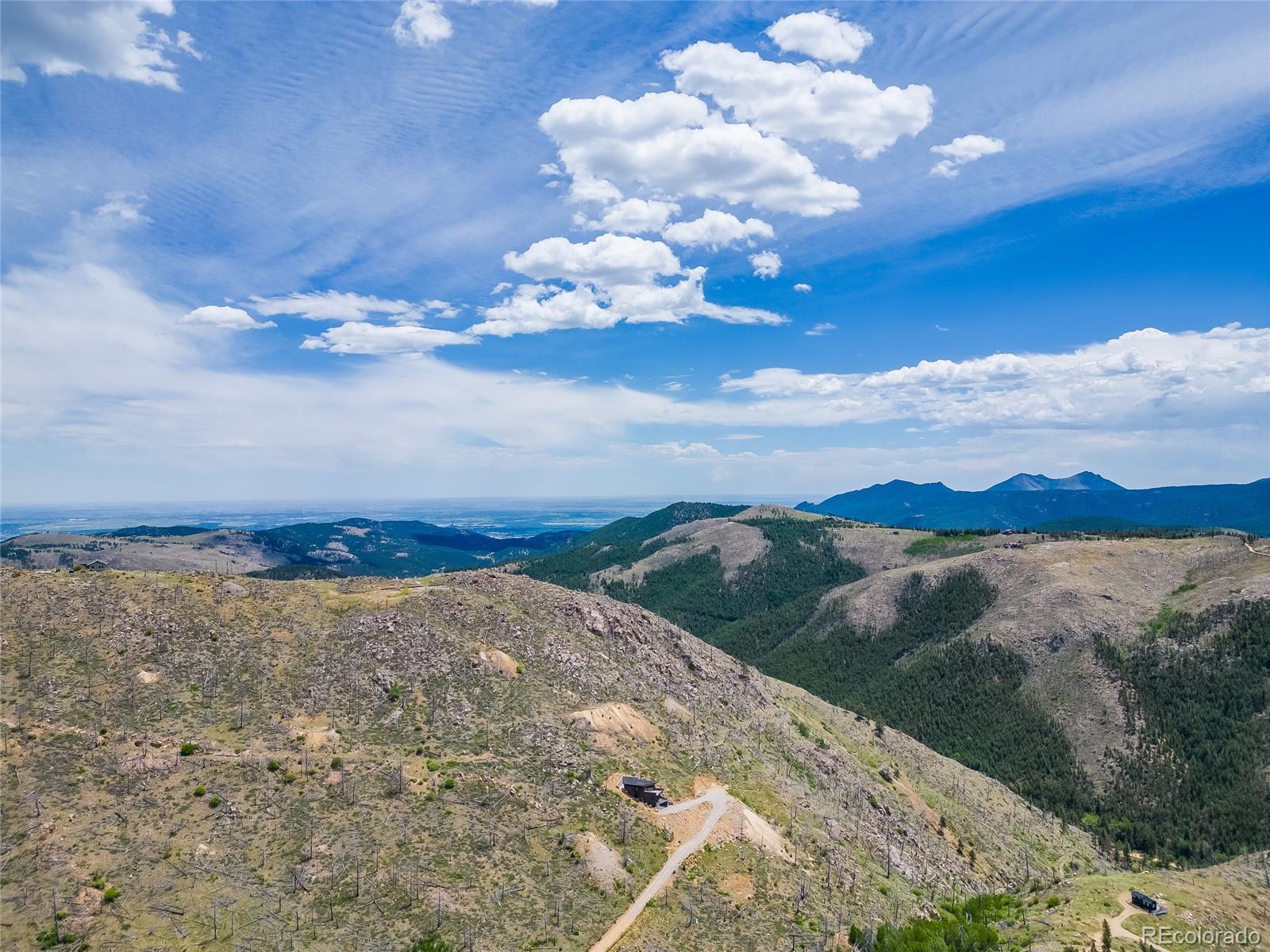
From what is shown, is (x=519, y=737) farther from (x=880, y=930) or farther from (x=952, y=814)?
(x=952, y=814)

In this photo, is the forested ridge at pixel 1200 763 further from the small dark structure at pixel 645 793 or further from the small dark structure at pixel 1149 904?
the small dark structure at pixel 645 793

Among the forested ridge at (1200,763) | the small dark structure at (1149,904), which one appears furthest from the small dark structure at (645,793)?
the forested ridge at (1200,763)

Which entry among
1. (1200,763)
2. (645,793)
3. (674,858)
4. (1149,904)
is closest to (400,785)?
(645,793)

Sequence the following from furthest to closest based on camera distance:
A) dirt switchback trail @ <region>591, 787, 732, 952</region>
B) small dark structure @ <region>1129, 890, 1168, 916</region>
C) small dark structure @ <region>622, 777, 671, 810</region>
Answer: small dark structure @ <region>622, 777, 671, 810</region>
small dark structure @ <region>1129, 890, 1168, 916</region>
dirt switchback trail @ <region>591, 787, 732, 952</region>

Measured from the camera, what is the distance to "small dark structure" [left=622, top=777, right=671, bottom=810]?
284ft

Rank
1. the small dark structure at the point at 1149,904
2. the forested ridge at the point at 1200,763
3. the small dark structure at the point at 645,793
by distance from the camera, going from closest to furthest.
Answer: the small dark structure at the point at 1149,904 → the small dark structure at the point at 645,793 → the forested ridge at the point at 1200,763

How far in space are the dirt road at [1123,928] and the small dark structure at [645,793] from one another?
4684cm

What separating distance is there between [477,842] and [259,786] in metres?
25.4

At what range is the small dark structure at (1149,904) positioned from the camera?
74.1 metres

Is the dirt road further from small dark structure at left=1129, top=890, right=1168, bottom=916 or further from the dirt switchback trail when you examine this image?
the dirt switchback trail

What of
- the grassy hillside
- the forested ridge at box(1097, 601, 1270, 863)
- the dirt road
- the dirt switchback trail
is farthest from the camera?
the forested ridge at box(1097, 601, 1270, 863)

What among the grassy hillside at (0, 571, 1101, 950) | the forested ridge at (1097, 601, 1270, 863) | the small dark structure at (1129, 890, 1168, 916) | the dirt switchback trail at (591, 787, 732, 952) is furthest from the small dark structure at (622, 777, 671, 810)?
the forested ridge at (1097, 601, 1270, 863)

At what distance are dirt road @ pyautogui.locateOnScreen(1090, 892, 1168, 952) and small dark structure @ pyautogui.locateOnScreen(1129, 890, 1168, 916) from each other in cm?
56

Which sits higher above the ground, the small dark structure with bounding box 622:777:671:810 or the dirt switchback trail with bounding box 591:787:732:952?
the small dark structure with bounding box 622:777:671:810
